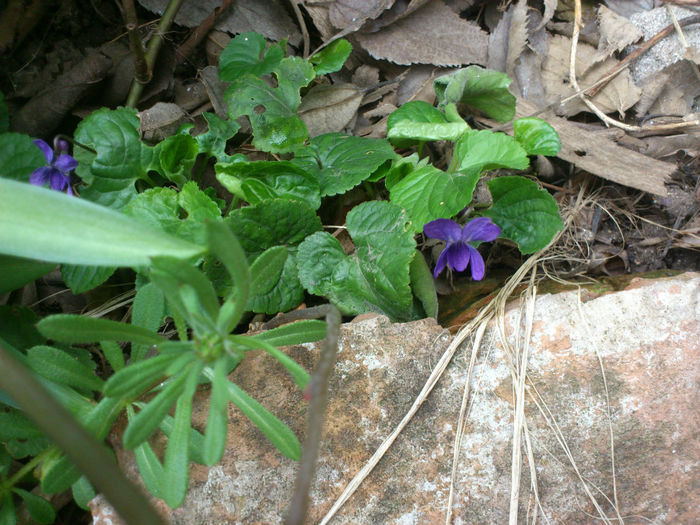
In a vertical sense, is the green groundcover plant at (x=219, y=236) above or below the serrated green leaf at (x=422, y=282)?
above

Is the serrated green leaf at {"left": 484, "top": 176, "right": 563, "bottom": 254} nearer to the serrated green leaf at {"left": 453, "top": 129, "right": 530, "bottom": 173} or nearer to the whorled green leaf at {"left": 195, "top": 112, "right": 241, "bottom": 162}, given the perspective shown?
the serrated green leaf at {"left": 453, "top": 129, "right": 530, "bottom": 173}

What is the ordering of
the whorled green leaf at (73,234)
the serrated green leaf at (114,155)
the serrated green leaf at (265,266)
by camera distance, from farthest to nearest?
1. the serrated green leaf at (114,155)
2. the serrated green leaf at (265,266)
3. the whorled green leaf at (73,234)

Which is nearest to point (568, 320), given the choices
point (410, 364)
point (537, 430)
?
point (537, 430)

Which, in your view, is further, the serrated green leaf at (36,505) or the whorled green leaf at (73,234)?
the serrated green leaf at (36,505)

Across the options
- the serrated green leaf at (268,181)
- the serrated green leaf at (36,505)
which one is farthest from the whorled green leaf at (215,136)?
the serrated green leaf at (36,505)

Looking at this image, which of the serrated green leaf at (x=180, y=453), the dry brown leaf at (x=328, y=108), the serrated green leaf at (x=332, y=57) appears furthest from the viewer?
the dry brown leaf at (x=328, y=108)

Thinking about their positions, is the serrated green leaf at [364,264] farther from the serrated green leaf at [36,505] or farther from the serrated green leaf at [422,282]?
the serrated green leaf at [36,505]

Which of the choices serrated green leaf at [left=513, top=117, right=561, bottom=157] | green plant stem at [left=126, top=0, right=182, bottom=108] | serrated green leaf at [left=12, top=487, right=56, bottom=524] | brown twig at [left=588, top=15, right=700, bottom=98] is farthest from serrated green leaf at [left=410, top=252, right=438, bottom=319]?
green plant stem at [left=126, top=0, right=182, bottom=108]

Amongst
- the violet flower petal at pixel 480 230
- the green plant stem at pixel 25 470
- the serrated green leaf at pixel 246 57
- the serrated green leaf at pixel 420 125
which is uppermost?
the serrated green leaf at pixel 246 57

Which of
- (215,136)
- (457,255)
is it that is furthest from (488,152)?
(215,136)
